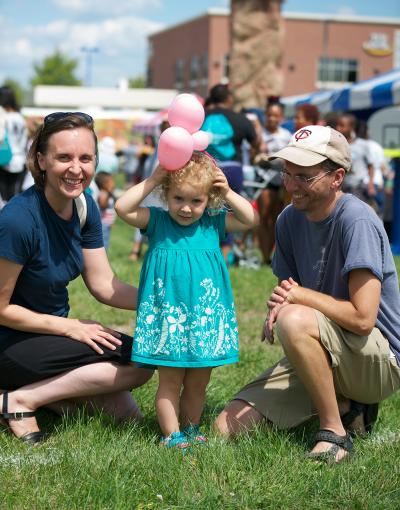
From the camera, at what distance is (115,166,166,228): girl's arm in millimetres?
3652

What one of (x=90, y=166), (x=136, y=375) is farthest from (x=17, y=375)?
(x=90, y=166)

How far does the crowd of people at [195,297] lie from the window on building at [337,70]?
6590 cm

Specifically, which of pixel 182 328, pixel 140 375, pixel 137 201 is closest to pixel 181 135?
pixel 137 201

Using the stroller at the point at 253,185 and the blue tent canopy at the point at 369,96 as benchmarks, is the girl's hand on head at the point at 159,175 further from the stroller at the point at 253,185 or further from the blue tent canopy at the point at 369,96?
the blue tent canopy at the point at 369,96

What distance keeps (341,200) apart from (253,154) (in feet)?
21.4

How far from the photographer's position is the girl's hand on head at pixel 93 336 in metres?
3.82

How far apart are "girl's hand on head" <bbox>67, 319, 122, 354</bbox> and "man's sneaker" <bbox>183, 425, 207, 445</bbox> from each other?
1.65 feet

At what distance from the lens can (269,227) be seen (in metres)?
9.88

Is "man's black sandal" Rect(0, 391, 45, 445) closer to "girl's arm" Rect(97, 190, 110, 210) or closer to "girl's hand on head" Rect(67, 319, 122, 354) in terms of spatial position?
"girl's hand on head" Rect(67, 319, 122, 354)

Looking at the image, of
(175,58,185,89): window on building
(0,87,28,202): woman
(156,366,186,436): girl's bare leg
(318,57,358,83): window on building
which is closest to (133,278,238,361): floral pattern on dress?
(156,366,186,436): girl's bare leg

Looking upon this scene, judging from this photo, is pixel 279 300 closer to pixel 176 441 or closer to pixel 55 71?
Answer: pixel 176 441

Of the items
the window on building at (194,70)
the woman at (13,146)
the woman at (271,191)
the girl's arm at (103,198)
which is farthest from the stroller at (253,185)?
the window on building at (194,70)

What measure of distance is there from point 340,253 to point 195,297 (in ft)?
2.16

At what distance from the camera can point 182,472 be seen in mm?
3240
